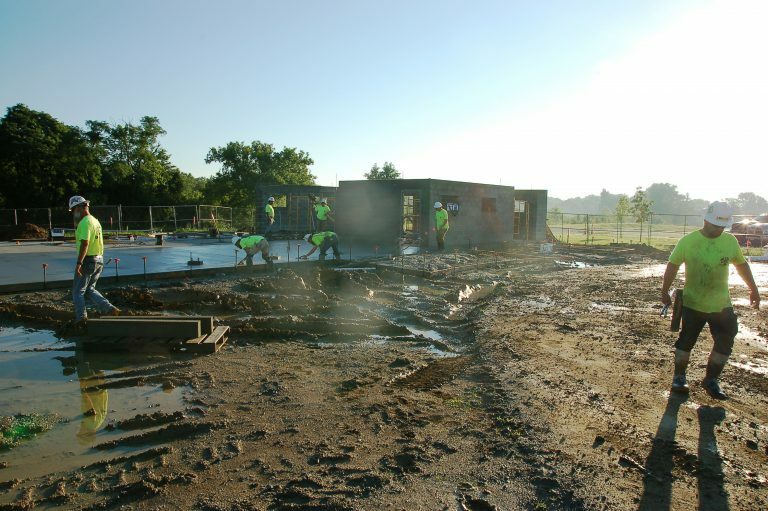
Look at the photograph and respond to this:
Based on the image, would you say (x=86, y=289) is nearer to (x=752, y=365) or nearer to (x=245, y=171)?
(x=752, y=365)

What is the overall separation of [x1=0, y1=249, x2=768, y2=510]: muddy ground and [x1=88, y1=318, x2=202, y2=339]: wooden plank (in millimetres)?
480

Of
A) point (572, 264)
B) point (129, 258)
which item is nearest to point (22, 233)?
point (129, 258)

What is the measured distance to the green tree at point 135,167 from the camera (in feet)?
131

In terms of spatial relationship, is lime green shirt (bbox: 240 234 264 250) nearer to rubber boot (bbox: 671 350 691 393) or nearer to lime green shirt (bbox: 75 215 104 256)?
lime green shirt (bbox: 75 215 104 256)

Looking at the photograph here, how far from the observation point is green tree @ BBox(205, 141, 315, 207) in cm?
4672

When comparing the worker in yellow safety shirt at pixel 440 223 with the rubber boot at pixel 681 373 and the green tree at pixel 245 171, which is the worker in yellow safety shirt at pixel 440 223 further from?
the green tree at pixel 245 171

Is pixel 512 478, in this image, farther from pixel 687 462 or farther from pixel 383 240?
pixel 383 240

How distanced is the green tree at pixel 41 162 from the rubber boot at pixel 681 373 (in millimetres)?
40379

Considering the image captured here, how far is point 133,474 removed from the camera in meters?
3.61

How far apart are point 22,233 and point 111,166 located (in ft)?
53.4

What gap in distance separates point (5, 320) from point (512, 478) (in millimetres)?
8749

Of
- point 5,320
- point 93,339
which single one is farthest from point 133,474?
point 5,320

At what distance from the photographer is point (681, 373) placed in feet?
17.1

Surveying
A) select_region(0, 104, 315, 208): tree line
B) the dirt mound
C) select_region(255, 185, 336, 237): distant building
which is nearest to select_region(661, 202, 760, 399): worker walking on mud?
select_region(255, 185, 336, 237): distant building
